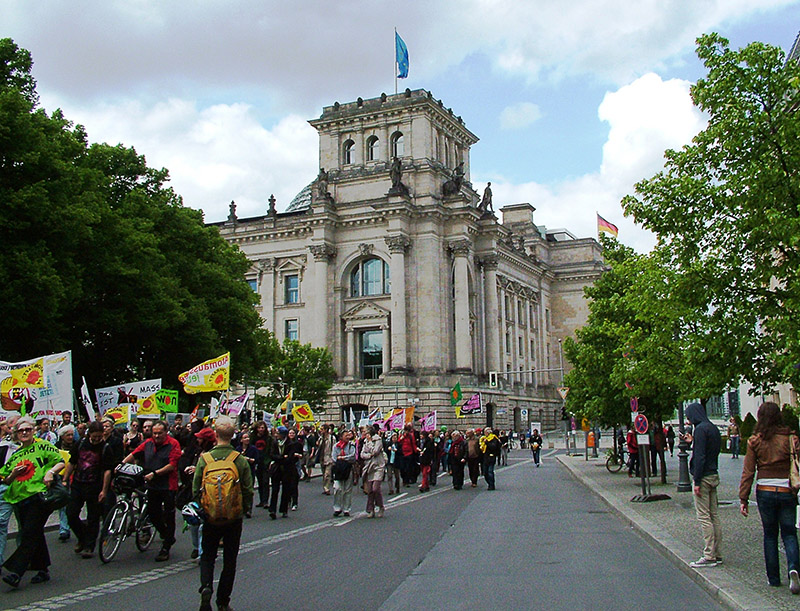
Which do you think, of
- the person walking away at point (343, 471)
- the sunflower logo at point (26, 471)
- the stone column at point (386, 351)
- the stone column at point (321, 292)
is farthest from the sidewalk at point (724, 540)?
the stone column at point (321, 292)

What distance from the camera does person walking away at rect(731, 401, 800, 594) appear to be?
948 cm

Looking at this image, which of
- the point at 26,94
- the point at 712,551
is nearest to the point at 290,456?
the point at 712,551

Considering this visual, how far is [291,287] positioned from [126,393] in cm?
4898

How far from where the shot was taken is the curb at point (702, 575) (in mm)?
8719

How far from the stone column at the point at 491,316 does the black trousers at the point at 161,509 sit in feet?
195

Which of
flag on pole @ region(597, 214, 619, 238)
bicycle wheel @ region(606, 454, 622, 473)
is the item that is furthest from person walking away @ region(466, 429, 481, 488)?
flag on pole @ region(597, 214, 619, 238)

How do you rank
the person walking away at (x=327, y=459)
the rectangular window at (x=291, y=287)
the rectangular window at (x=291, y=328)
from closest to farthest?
1. the person walking away at (x=327, y=459)
2. the rectangular window at (x=291, y=328)
3. the rectangular window at (x=291, y=287)

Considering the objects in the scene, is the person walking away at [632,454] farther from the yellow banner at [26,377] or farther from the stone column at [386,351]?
the stone column at [386,351]

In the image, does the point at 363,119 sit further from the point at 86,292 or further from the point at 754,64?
the point at 754,64

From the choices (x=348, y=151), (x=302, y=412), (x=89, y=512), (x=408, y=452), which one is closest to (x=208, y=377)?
(x=408, y=452)

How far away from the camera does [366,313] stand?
223 feet

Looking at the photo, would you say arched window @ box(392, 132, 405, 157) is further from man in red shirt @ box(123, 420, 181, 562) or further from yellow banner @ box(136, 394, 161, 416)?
man in red shirt @ box(123, 420, 181, 562)

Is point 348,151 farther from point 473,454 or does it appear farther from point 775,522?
point 775,522

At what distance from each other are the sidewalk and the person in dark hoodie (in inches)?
9.5
